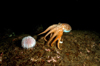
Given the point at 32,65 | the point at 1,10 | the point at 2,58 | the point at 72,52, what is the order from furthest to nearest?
the point at 1,10, the point at 72,52, the point at 2,58, the point at 32,65

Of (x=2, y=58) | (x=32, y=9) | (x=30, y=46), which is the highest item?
(x=32, y=9)

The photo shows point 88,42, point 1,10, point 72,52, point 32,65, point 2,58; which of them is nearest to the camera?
point 32,65

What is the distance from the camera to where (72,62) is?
1852mm

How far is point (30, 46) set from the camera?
7.09 feet

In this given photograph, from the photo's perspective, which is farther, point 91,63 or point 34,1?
point 34,1

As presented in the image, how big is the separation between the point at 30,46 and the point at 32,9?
6.71 meters

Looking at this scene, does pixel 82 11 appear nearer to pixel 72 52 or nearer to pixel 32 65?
pixel 72 52

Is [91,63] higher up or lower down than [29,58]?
lower down

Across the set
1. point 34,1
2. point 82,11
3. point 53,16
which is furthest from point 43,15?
point 82,11

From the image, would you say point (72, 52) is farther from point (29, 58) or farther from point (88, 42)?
point (29, 58)

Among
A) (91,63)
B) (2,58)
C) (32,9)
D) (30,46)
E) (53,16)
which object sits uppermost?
(32,9)

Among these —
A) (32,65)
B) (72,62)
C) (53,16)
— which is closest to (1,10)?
(53,16)

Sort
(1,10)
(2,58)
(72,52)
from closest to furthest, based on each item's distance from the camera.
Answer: (2,58) → (72,52) → (1,10)

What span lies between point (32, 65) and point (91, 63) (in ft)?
5.18
